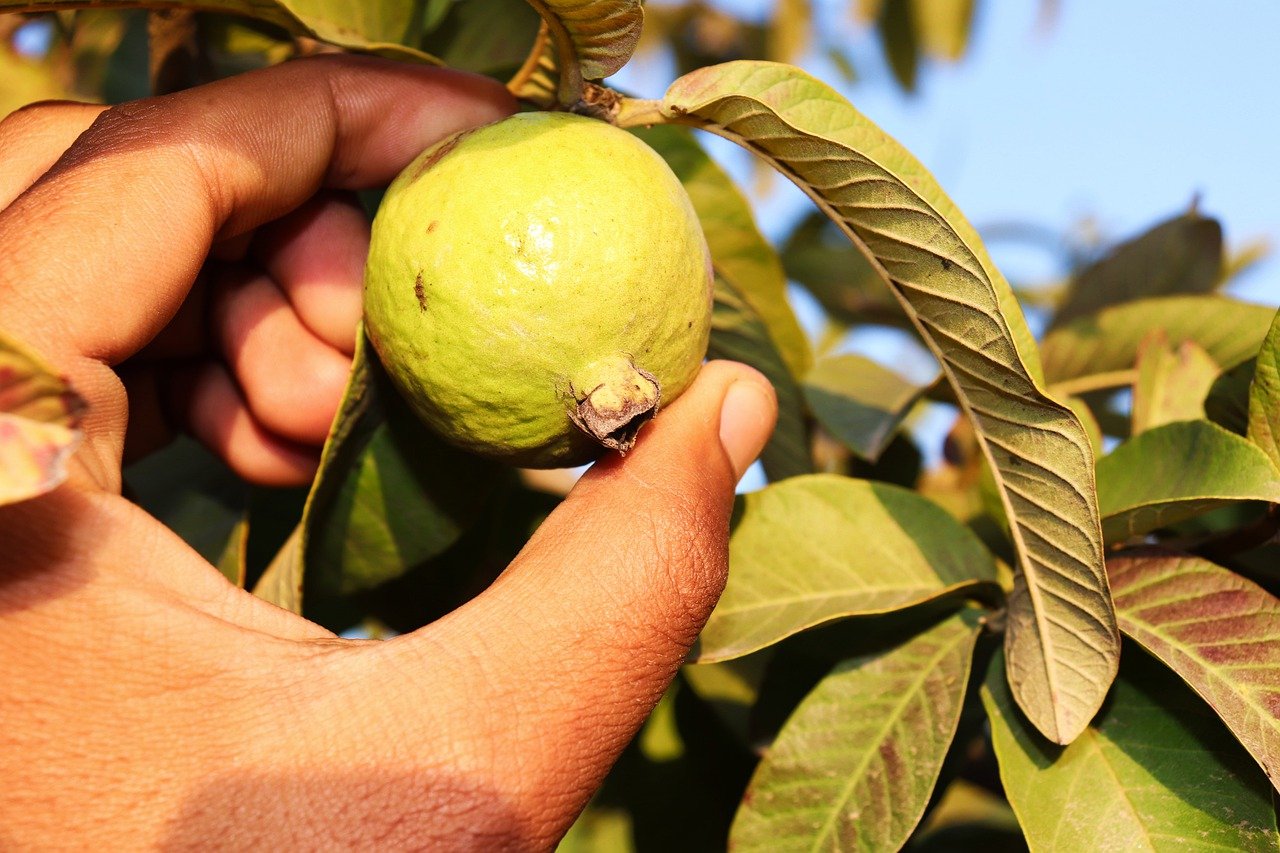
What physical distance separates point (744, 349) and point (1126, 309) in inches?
27.0

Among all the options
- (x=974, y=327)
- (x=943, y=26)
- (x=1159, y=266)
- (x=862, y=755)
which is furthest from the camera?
(x=943, y=26)

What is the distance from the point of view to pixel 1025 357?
0.97 m

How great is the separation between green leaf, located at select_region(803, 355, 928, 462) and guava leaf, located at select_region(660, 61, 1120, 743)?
1.31ft

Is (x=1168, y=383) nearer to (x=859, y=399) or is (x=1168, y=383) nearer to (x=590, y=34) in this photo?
(x=859, y=399)

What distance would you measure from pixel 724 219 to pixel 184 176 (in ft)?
2.38

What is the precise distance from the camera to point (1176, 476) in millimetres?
1122

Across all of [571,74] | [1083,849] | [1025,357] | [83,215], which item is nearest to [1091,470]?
[1025,357]

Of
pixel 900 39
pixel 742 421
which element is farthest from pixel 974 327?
pixel 900 39

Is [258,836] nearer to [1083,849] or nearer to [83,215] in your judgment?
[83,215]

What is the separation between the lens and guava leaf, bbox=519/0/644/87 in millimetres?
979

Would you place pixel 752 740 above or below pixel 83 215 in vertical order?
below

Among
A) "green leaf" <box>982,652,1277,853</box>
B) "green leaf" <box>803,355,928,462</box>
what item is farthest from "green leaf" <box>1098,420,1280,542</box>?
"green leaf" <box>803,355,928,462</box>

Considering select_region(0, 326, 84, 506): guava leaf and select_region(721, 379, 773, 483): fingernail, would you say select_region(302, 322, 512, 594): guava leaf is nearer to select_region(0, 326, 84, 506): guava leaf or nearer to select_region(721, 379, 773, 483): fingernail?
select_region(721, 379, 773, 483): fingernail

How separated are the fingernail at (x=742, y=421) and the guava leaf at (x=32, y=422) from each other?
0.67 m
